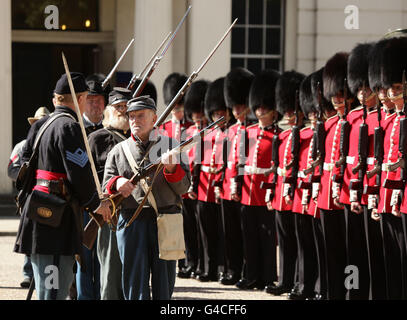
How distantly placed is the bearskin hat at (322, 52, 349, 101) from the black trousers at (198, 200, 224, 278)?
2.05 meters

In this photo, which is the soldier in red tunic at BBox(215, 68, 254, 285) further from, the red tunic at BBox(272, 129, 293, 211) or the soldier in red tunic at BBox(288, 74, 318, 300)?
the soldier in red tunic at BBox(288, 74, 318, 300)

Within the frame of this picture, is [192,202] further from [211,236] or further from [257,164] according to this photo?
[257,164]

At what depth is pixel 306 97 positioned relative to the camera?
29.5 ft

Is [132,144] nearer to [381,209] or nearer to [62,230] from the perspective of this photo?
[62,230]

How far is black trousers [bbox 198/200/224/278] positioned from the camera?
10.0 metres

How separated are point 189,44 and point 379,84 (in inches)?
342

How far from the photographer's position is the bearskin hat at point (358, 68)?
804 cm

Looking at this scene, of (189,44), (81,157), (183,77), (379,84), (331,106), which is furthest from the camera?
(189,44)

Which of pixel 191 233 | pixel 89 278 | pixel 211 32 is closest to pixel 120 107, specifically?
→ pixel 89 278

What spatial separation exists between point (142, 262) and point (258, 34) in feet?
34.2

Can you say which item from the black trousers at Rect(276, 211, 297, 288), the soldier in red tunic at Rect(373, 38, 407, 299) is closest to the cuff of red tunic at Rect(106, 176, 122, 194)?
the soldier in red tunic at Rect(373, 38, 407, 299)

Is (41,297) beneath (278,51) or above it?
beneath

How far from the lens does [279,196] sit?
8.98m
